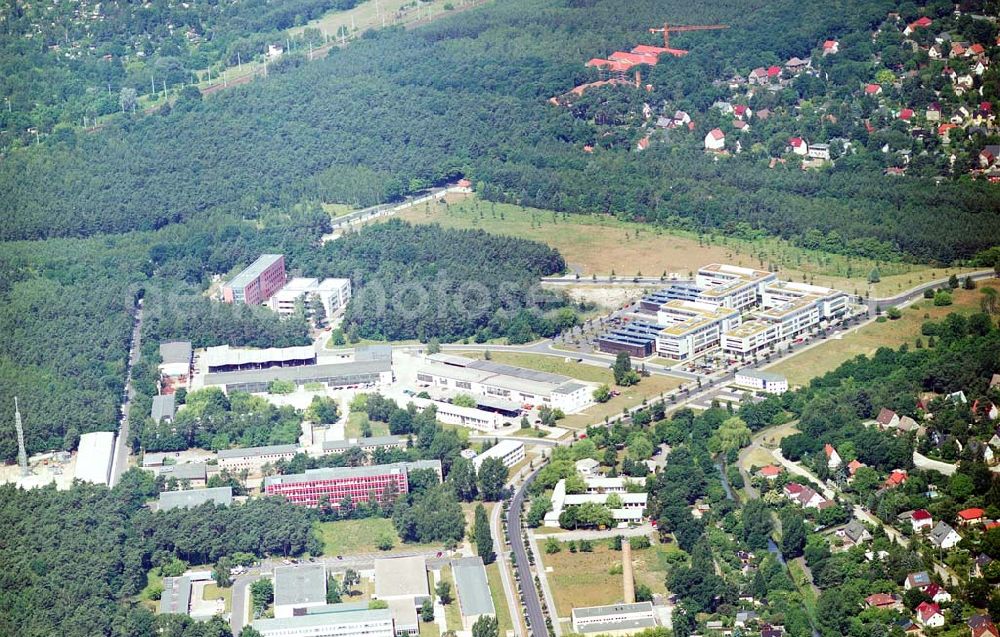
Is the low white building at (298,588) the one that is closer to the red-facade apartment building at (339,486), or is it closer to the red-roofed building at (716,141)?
the red-facade apartment building at (339,486)

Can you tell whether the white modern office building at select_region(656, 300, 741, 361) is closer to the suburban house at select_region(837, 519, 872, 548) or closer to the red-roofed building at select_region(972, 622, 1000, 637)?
the suburban house at select_region(837, 519, 872, 548)

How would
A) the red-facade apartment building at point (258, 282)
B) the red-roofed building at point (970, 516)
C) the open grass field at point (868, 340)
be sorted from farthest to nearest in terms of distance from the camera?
the red-facade apartment building at point (258, 282) → the open grass field at point (868, 340) → the red-roofed building at point (970, 516)

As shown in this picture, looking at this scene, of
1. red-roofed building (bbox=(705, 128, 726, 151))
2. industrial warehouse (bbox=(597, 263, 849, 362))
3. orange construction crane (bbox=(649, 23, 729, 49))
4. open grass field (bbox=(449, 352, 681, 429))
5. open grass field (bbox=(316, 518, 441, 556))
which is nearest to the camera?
open grass field (bbox=(316, 518, 441, 556))

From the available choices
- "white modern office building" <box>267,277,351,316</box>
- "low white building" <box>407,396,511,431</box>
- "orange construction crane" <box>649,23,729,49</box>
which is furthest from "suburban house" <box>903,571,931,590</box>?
"orange construction crane" <box>649,23,729,49</box>

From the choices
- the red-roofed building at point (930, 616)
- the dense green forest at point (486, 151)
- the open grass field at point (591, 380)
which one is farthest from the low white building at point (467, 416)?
the dense green forest at point (486, 151)

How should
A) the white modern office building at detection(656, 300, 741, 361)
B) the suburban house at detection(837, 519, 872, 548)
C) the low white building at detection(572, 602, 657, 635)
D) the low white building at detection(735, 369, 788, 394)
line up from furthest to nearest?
1. the white modern office building at detection(656, 300, 741, 361)
2. the low white building at detection(735, 369, 788, 394)
3. the suburban house at detection(837, 519, 872, 548)
4. the low white building at detection(572, 602, 657, 635)

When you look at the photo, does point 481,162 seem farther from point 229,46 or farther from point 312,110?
point 229,46
